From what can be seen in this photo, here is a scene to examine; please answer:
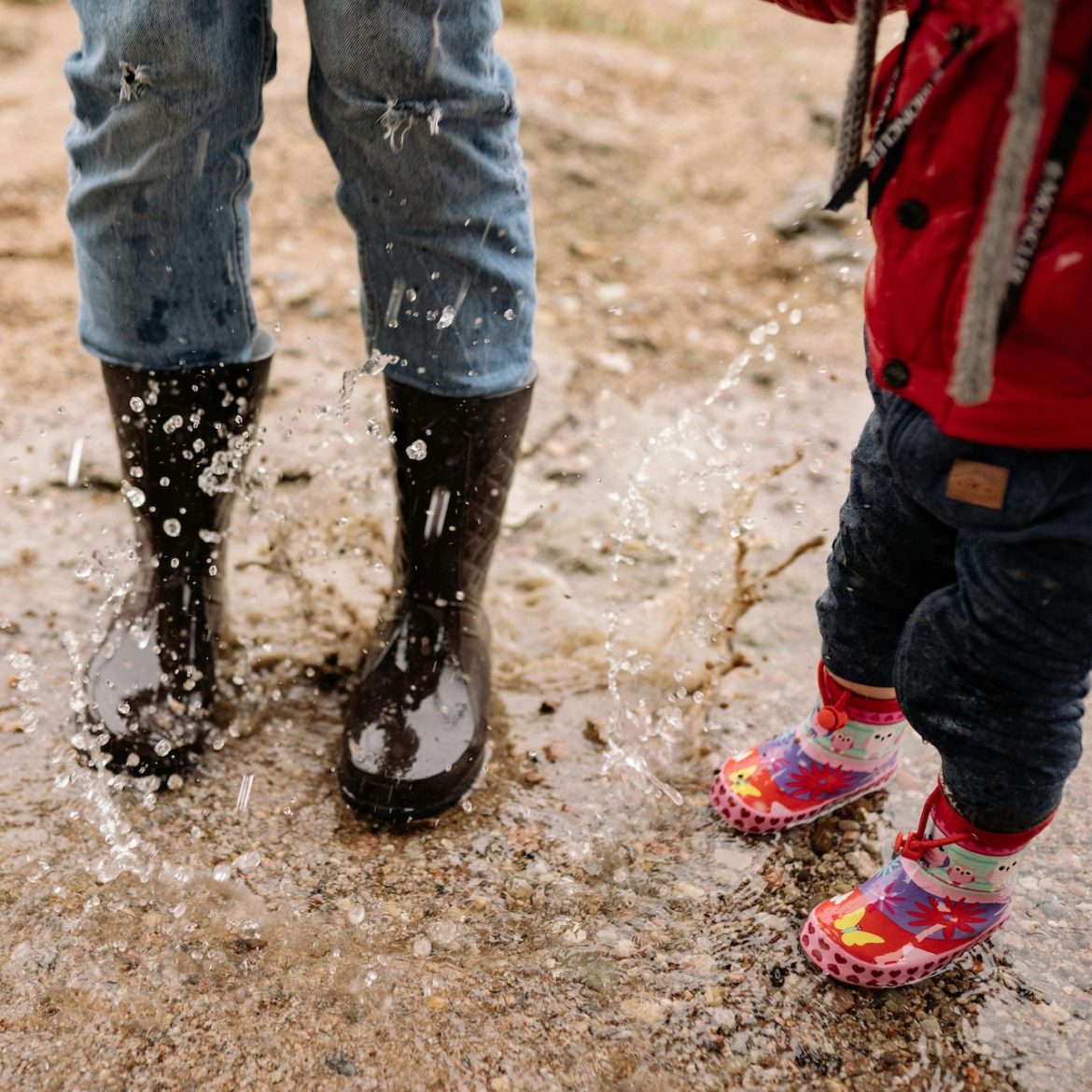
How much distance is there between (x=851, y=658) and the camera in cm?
138

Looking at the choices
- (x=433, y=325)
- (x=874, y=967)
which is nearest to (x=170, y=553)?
(x=433, y=325)

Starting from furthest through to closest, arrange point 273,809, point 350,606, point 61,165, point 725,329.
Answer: point 61,165 < point 725,329 < point 350,606 < point 273,809

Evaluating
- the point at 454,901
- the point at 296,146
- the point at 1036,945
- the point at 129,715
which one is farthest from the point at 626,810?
the point at 296,146

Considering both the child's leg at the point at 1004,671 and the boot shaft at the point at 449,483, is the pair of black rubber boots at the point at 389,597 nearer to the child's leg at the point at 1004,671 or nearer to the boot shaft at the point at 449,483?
the boot shaft at the point at 449,483

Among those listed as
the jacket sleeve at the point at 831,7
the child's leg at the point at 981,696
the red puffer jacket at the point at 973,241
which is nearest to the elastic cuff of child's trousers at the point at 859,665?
the child's leg at the point at 981,696

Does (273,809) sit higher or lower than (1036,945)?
lower

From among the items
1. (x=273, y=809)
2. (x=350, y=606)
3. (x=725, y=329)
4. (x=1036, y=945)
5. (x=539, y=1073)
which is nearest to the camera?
(x=539, y=1073)

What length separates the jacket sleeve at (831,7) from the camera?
1067mm

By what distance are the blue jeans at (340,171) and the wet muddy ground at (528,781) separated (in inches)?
11.2

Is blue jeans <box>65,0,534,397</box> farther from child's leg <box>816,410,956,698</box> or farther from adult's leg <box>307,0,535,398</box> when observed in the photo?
child's leg <box>816,410,956,698</box>

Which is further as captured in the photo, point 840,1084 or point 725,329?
point 725,329

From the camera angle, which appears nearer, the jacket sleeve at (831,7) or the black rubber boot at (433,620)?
the jacket sleeve at (831,7)

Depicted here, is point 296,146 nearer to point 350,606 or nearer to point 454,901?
point 350,606

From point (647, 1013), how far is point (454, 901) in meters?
0.29
